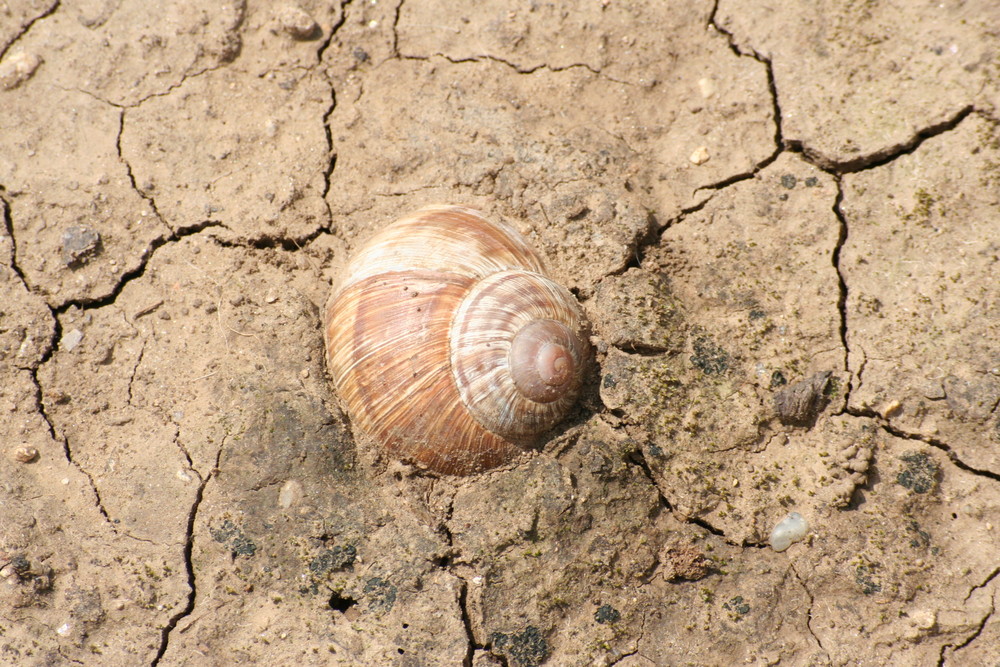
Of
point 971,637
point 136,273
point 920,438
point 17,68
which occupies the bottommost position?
point 971,637

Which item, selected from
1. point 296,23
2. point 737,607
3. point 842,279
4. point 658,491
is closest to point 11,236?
point 296,23

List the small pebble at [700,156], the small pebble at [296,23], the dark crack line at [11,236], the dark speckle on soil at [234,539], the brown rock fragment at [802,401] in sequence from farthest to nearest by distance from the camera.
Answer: the small pebble at [296,23] → the small pebble at [700,156] → the dark crack line at [11,236] → the brown rock fragment at [802,401] → the dark speckle on soil at [234,539]

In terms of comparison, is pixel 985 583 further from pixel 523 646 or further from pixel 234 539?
pixel 234 539

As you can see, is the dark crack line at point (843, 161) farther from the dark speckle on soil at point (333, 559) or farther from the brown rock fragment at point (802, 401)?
the dark speckle on soil at point (333, 559)

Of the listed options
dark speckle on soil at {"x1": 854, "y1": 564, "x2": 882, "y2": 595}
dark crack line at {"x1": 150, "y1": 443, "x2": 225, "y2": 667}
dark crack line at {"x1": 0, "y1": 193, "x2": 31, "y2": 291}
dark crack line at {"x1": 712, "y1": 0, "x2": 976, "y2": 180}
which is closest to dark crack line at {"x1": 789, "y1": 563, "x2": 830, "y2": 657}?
dark speckle on soil at {"x1": 854, "y1": 564, "x2": 882, "y2": 595}

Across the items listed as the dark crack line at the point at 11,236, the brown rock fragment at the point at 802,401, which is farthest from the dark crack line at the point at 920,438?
the dark crack line at the point at 11,236

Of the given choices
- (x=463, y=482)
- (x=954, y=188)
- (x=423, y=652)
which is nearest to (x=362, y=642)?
(x=423, y=652)
